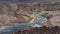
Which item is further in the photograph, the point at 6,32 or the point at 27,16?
the point at 27,16

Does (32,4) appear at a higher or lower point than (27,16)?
higher

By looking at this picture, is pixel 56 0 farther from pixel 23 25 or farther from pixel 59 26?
pixel 23 25

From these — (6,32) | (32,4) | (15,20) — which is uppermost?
(32,4)

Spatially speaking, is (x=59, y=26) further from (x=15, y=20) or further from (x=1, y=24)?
(x=1, y=24)

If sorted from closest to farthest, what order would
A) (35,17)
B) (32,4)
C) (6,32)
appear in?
(6,32)
(35,17)
(32,4)

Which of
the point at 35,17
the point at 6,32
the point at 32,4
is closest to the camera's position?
the point at 6,32

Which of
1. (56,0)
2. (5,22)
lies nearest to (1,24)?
(5,22)

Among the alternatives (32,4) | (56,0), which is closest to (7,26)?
(32,4)

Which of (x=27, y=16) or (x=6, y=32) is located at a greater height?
(x=27, y=16)
